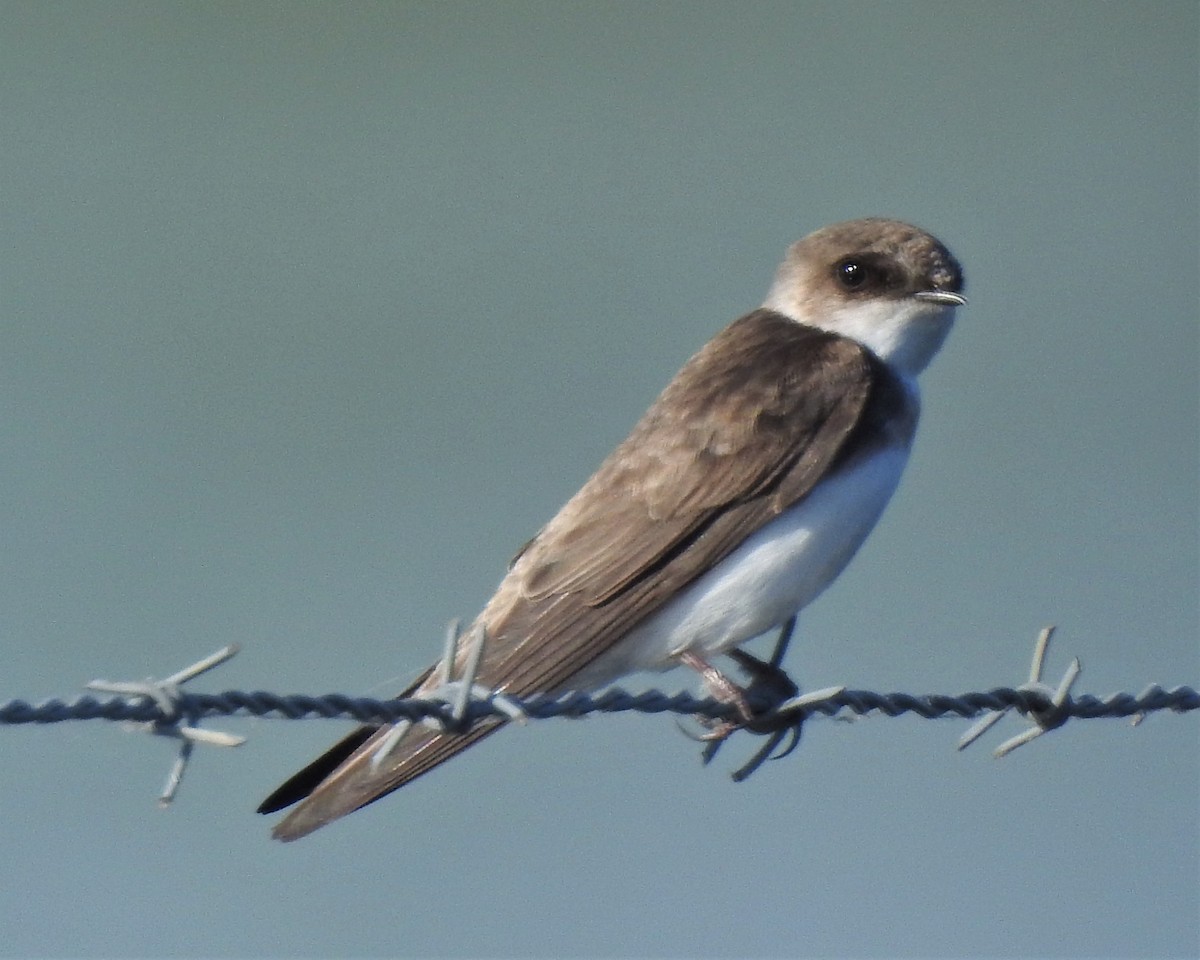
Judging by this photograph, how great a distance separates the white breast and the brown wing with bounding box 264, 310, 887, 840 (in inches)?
2.0

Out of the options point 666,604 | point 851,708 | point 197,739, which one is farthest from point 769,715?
point 197,739

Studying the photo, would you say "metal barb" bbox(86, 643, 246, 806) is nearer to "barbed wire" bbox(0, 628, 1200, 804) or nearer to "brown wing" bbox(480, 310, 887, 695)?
"barbed wire" bbox(0, 628, 1200, 804)

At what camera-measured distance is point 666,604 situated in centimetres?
449

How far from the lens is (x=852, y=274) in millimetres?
5242

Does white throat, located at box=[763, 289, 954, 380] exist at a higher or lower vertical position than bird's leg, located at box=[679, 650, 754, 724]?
higher

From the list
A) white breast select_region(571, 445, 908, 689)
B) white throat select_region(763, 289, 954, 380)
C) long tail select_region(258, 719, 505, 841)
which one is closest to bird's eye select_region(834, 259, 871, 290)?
white throat select_region(763, 289, 954, 380)

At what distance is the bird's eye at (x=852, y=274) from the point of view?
5219mm

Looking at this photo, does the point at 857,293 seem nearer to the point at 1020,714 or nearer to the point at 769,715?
the point at 769,715

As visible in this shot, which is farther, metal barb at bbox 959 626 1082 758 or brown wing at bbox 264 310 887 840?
brown wing at bbox 264 310 887 840

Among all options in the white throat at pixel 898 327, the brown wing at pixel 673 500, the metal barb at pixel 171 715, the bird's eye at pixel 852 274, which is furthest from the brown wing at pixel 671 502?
the metal barb at pixel 171 715

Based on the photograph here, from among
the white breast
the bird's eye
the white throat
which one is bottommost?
the white breast

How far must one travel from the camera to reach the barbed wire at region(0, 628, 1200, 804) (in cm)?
259

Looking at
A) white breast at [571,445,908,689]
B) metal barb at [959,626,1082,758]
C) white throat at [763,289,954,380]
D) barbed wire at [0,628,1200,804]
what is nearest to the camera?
barbed wire at [0,628,1200,804]

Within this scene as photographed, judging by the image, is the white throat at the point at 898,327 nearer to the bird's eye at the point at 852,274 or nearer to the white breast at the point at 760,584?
the bird's eye at the point at 852,274
